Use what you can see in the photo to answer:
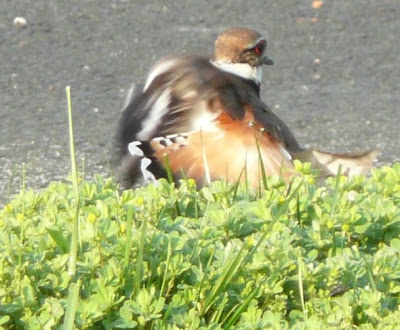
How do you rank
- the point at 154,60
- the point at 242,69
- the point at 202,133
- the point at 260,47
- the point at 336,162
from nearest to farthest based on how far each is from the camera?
the point at 336,162
the point at 202,133
the point at 242,69
the point at 260,47
the point at 154,60

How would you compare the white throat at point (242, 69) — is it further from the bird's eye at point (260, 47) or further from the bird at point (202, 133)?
the bird at point (202, 133)

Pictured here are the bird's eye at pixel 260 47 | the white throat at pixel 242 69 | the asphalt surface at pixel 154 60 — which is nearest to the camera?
the white throat at pixel 242 69

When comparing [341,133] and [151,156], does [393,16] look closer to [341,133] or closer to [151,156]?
[341,133]

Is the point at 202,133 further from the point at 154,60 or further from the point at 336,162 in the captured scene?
the point at 154,60

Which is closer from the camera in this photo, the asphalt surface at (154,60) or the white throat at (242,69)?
the white throat at (242,69)

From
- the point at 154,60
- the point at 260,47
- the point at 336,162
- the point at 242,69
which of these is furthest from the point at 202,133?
the point at 154,60

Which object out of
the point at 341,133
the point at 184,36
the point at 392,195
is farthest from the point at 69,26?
the point at 392,195

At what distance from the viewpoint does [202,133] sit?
13.5 feet

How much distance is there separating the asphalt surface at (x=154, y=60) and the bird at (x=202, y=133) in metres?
1.08

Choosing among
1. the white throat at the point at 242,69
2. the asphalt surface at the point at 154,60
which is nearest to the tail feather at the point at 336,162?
the white throat at the point at 242,69

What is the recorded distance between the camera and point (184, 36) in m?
7.12

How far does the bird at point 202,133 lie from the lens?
3979mm

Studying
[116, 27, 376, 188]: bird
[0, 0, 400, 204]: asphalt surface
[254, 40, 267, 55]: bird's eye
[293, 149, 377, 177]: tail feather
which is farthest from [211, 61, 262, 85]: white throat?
[293, 149, 377, 177]: tail feather

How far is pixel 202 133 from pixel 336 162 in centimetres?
58
